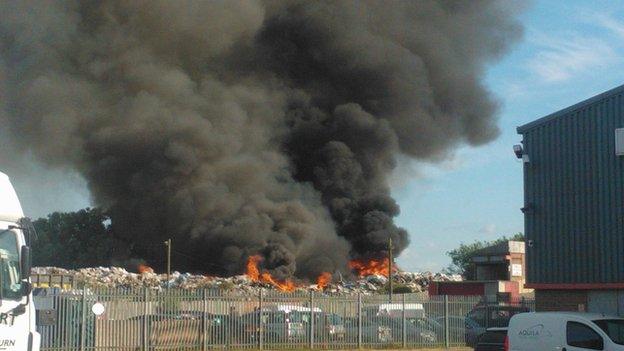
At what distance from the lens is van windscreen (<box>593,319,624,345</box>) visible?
43.4ft

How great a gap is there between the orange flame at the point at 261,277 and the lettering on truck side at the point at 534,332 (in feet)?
123

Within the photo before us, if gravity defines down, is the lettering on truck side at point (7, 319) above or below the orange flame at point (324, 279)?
below

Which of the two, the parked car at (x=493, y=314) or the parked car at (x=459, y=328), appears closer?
the parked car at (x=493, y=314)

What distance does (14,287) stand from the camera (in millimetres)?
9383

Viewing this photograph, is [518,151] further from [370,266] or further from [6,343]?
[370,266]

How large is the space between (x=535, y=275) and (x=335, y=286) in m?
31.5

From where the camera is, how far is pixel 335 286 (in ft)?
176

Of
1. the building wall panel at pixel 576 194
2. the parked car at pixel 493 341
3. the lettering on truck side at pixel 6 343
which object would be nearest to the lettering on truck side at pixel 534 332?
the parked car at pixel 493 341

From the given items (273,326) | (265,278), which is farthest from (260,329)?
(265,278)

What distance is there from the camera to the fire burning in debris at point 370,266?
196 feet

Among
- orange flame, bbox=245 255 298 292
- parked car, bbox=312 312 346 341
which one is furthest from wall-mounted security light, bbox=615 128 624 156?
orange flame, bbox=245 255 298 292

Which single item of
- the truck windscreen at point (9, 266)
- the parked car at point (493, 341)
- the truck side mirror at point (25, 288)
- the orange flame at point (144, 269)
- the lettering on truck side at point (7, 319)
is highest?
the orange flame at point (144, 269)

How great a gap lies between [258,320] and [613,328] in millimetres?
14139

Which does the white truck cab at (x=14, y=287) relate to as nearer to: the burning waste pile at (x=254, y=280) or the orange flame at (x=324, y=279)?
the burning waste pile at (x=254, y=280)
